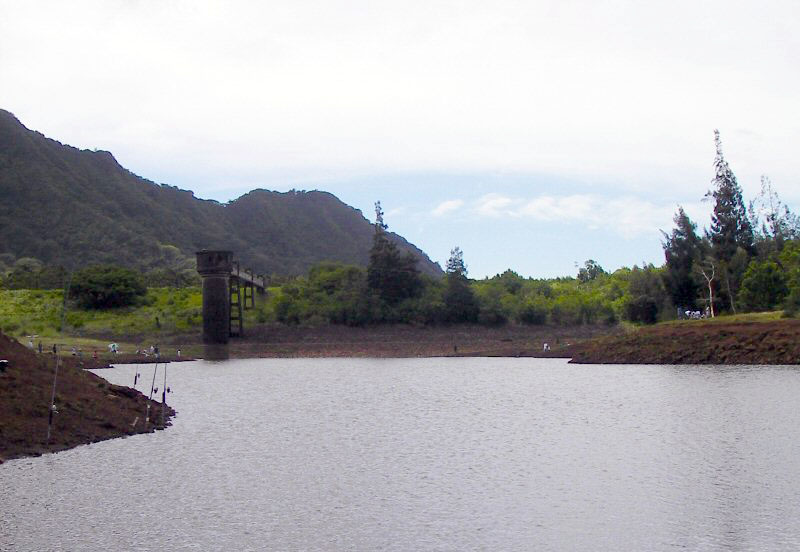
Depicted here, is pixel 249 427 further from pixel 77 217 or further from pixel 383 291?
pixel 77 217

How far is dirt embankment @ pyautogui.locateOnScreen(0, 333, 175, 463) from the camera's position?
24266 millimetres

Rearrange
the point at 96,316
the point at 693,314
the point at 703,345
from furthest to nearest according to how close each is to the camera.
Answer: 1. the point at 96,316
2. the point at 693,314
3. the point at 703,345

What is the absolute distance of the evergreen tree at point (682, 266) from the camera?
81.4 meters

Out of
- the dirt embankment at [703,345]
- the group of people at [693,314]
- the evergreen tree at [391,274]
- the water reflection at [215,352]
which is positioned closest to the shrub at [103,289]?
the water reflection at [215,352]

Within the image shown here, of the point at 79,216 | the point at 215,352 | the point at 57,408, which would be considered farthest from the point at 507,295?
the point at 79,216

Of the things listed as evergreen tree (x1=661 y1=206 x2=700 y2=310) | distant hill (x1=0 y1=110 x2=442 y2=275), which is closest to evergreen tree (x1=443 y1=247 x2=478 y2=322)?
evergreen tree (x1=661 y1=206 x2=700 y2=310)

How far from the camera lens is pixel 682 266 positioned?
82.0 meters

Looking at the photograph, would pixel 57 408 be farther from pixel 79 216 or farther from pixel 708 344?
pixel 79 216

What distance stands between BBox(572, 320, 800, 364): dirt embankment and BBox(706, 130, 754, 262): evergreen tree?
27542mm

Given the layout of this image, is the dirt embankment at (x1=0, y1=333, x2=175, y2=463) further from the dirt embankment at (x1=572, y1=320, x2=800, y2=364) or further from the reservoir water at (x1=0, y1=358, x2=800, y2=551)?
the dirt embankment at (x1=572, y1=320, x2=800, y2=364)

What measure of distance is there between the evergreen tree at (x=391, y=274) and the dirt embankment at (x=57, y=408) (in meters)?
55.2

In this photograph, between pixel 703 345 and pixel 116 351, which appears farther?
pixel 116 351

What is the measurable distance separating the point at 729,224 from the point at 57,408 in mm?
Result: 75443

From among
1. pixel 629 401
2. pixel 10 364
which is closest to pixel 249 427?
pixel 10 364
